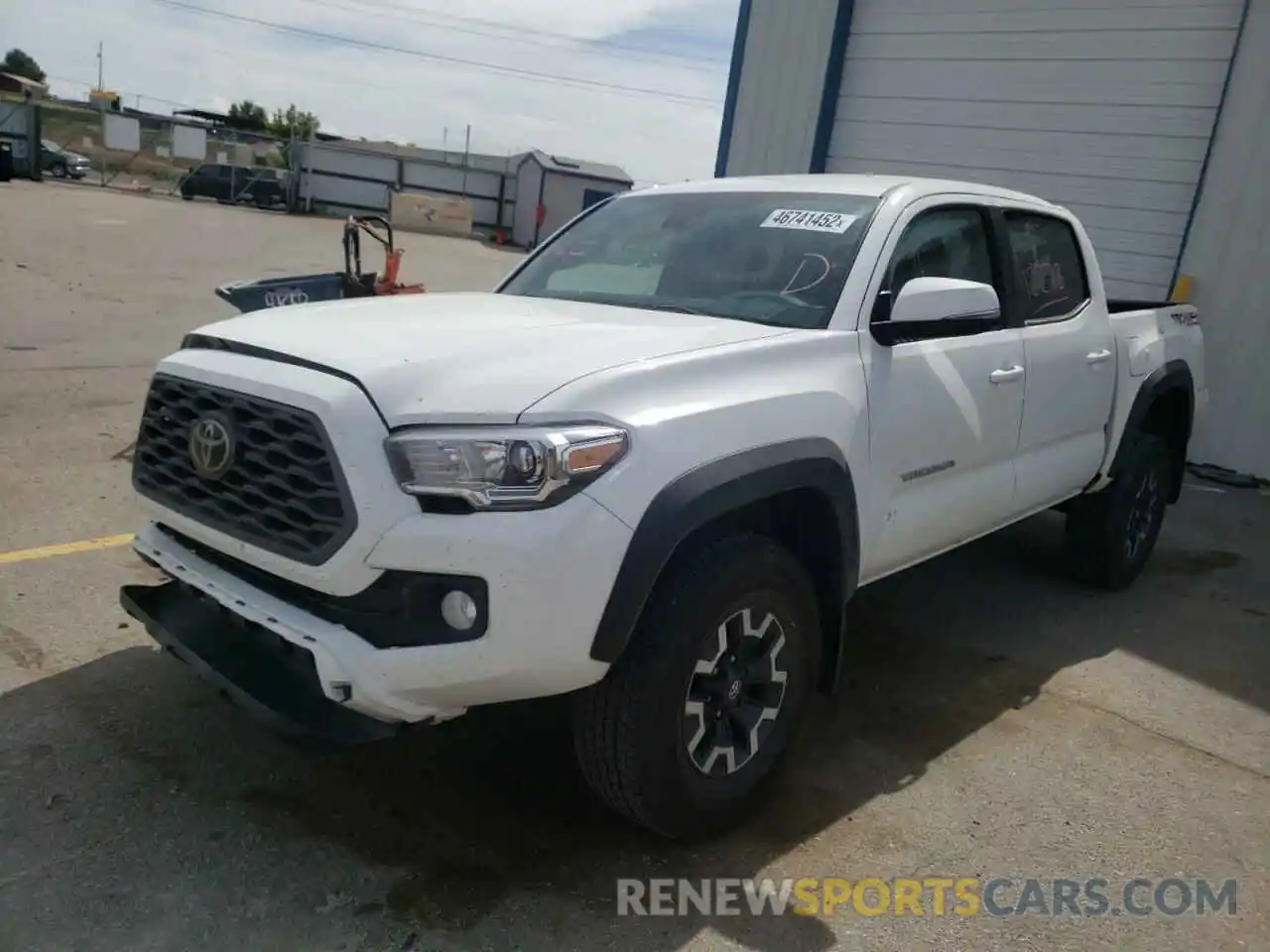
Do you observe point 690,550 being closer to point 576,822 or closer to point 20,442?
point 576,822

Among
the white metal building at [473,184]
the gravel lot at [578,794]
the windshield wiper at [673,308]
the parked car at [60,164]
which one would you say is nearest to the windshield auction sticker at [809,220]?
the windshield wiper at [673,308]

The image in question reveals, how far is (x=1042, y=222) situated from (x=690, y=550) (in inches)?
116

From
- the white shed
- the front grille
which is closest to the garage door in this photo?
the front grille

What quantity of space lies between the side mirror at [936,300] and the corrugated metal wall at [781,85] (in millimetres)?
8176

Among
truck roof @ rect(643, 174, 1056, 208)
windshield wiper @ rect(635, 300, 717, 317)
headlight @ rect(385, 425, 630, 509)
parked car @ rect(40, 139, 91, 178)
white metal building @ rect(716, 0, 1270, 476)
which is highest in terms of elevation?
white metal building @ rect(716, 0, 1270, 476)

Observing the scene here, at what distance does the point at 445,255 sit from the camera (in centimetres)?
2331

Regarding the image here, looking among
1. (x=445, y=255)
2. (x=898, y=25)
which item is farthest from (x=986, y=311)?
(x=445, y=255)

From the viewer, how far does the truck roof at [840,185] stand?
12.7ft

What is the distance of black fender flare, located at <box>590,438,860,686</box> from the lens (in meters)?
2.49

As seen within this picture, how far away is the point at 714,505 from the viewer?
105 inches

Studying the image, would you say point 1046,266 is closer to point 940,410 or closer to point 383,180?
point 940,410

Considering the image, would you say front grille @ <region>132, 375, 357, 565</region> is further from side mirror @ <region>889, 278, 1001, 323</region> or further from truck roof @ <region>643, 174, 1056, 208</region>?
truck roof @ <region>643, 174, 1056, 208</region>

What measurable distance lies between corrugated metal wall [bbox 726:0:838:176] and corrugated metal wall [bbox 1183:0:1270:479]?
4.05 metres

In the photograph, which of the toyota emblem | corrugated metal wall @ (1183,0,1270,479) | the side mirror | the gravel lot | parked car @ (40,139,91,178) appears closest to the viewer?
the gravel lot
